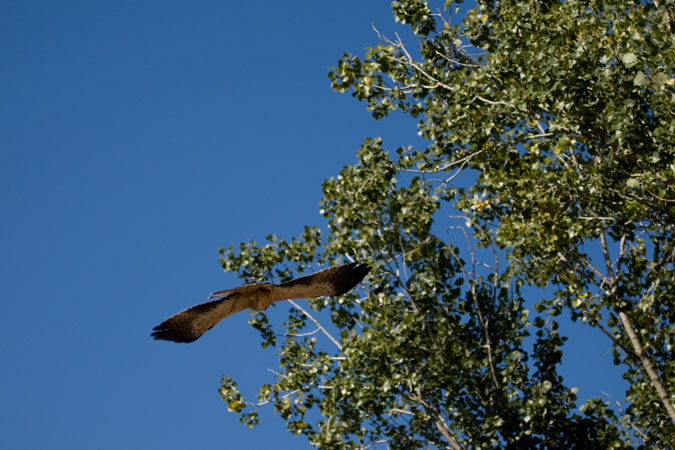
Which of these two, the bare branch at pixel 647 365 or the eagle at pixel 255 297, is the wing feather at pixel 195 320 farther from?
the bare branch at pixel 647 365

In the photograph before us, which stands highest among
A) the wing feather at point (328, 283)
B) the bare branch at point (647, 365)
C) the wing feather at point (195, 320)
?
the wing feather at point (195, 320)

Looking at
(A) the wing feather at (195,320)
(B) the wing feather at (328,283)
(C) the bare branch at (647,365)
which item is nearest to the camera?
(A) the wing feather at (195,320)

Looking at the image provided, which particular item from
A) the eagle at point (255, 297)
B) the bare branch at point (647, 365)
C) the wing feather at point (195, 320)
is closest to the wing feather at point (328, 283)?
the eagle at point (255, 297)

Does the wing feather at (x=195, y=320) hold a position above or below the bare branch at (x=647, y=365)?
above

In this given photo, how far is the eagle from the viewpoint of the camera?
9016mm

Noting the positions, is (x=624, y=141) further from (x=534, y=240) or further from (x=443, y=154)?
(x=443, y=154)

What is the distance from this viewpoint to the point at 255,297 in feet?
29.9

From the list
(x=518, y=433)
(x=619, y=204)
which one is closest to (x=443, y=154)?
(x=619, y=204)

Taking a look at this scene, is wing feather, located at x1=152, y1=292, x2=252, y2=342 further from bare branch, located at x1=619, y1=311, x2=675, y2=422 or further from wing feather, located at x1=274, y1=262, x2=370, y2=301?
bare branch, located at x1=619, y1=311, x2=675, y2=422

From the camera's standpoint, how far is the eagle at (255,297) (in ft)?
→ 29.6

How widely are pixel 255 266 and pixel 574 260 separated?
178 inches

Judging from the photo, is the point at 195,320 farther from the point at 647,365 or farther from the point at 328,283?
the point at 647,365

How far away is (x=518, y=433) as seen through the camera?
1077 centimetres

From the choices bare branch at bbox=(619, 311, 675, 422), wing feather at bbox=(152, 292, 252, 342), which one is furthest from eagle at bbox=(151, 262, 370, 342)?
bare branch at bbox=(619, 311, 675, 422)
